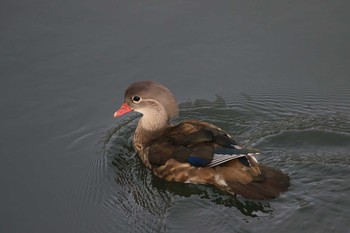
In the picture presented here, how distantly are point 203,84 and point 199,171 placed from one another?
5.21 feet

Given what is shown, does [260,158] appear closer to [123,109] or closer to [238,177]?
[238,177]

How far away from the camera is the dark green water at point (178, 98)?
6066 millimetres

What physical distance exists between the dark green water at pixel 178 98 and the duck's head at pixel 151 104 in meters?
0.40

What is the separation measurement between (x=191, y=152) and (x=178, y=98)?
1.30 meters

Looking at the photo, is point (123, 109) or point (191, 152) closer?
point (191, 152)

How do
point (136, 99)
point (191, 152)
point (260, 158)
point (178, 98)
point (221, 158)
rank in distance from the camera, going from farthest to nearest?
point (178, 98) < point (136, 99) < point (260, 158) < point (191, 152) < point (221, 158)

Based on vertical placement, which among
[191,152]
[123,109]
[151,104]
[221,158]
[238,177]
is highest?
[123,109]

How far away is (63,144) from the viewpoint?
7.00 m

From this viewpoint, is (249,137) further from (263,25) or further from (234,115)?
(263,25)

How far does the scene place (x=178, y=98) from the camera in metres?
7.57

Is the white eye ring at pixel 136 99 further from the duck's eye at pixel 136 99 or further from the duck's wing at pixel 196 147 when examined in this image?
the duck's wing at pixel 196 147

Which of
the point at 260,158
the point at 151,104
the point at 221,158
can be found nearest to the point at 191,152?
the point at 221,158

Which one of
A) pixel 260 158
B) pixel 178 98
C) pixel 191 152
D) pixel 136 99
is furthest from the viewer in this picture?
pixel 178 98

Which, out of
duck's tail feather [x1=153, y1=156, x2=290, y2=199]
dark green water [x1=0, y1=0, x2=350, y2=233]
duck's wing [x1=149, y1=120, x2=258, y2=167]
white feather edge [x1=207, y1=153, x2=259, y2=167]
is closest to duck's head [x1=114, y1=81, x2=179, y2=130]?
duck's wing [x1=149, y1=120, x2=258, y2=167]
